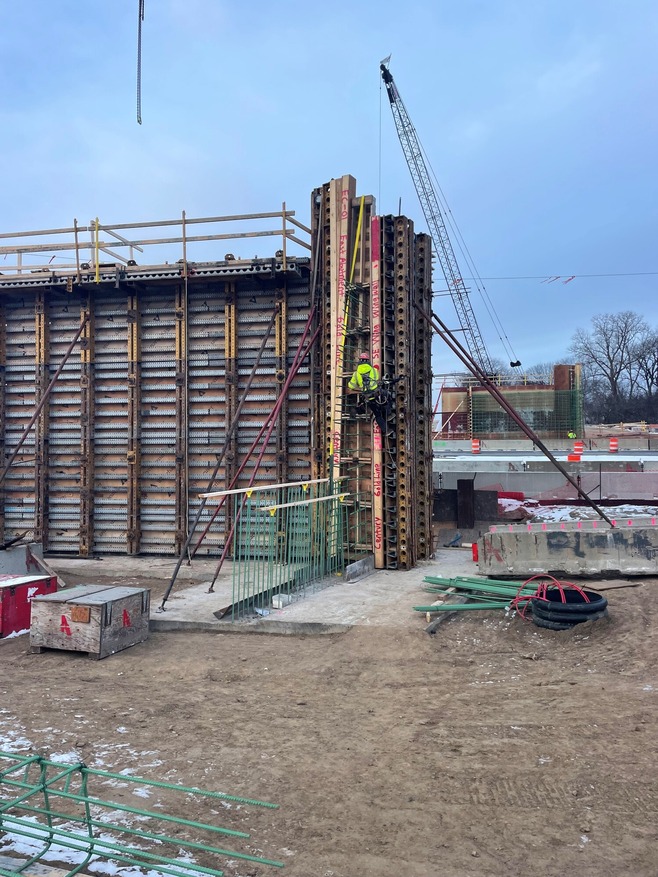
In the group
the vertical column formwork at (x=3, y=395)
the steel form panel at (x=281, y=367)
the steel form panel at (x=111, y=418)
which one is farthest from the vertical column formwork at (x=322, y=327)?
the vertical column formwork at (x=3, y=395)

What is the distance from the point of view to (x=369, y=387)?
12.3m

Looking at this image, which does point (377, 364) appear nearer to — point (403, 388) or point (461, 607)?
point (403, 388)

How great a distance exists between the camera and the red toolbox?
31.6 feet

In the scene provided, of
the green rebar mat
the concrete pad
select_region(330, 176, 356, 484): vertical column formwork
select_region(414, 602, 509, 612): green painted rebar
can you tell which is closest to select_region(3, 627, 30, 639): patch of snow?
the concrete pad

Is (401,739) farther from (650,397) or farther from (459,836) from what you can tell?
(650,397)

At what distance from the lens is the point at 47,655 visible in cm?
856

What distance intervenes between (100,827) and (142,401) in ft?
39.6

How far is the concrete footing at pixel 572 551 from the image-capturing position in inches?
408

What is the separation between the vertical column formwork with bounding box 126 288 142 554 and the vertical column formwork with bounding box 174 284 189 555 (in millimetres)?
977

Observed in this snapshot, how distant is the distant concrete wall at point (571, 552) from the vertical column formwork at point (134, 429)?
27.5ft

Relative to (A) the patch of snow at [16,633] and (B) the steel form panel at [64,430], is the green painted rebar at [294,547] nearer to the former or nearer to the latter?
(A) the patch of snow at [16,633]

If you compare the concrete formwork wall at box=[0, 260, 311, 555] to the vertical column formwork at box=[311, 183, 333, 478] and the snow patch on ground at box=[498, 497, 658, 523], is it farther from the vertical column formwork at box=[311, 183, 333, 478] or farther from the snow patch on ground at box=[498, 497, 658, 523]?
the snow patch on ground at box=[498, 497, 658, 523]

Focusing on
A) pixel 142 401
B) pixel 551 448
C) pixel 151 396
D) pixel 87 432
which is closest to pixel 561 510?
pixel 151 396

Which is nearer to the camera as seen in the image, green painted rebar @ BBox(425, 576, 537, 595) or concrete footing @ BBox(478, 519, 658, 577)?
green painted rebar @ BBox(425, 576, 537, 595)
